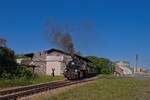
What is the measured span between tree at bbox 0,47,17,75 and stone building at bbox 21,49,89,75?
19214mm

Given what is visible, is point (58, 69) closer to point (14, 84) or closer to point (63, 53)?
point (63, 53)

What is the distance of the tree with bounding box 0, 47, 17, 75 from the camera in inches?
1726

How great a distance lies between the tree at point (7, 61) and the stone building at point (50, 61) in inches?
756

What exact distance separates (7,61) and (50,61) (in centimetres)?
2233

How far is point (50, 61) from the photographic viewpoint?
220 ft

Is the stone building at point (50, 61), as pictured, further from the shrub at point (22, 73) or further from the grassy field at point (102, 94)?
the grassy field at point (102, 94)

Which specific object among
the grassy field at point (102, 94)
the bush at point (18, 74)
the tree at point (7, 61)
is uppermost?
the tree at point (7, 61)

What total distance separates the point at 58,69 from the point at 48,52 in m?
3.91

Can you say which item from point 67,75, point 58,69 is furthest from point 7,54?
point 58,69

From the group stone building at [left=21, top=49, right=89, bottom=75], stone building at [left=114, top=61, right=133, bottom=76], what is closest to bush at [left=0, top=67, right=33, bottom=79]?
stone building at [left=21, top=49, right=89, bottom=75]

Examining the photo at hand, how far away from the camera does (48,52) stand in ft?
223

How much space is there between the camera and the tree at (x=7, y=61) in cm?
4384

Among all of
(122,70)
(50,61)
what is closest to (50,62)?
(50,61)

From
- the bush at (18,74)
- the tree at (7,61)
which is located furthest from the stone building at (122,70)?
the tree at (7,61)
